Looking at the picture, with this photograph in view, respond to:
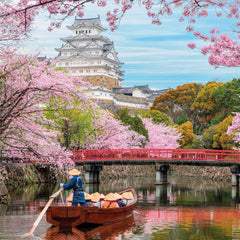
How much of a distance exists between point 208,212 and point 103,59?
8003 cm

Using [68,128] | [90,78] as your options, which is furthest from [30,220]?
[90,78]

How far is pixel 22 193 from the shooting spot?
91.2 feet

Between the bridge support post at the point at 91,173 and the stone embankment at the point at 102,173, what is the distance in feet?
6.91

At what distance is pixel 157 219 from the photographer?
19.0 metres

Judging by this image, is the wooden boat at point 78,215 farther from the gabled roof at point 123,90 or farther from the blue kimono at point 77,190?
the gabled roof at point 123,90

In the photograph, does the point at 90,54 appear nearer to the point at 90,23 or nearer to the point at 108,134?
the point at 90,23

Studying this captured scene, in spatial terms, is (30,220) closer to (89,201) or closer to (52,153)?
(89,201)

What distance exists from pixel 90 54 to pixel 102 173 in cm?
5951

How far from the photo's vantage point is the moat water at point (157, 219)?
1534 cm

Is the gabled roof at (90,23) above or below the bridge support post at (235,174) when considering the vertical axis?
above

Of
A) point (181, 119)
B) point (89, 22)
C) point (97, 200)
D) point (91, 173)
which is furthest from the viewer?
point (89, 22)

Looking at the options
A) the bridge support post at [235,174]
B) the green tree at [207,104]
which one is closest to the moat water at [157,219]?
the bridge support post at [235,174]

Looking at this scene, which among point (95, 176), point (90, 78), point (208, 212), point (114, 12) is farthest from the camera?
point (90, 78)

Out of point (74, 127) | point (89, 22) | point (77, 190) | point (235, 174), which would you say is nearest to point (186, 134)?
point (235, 174)
